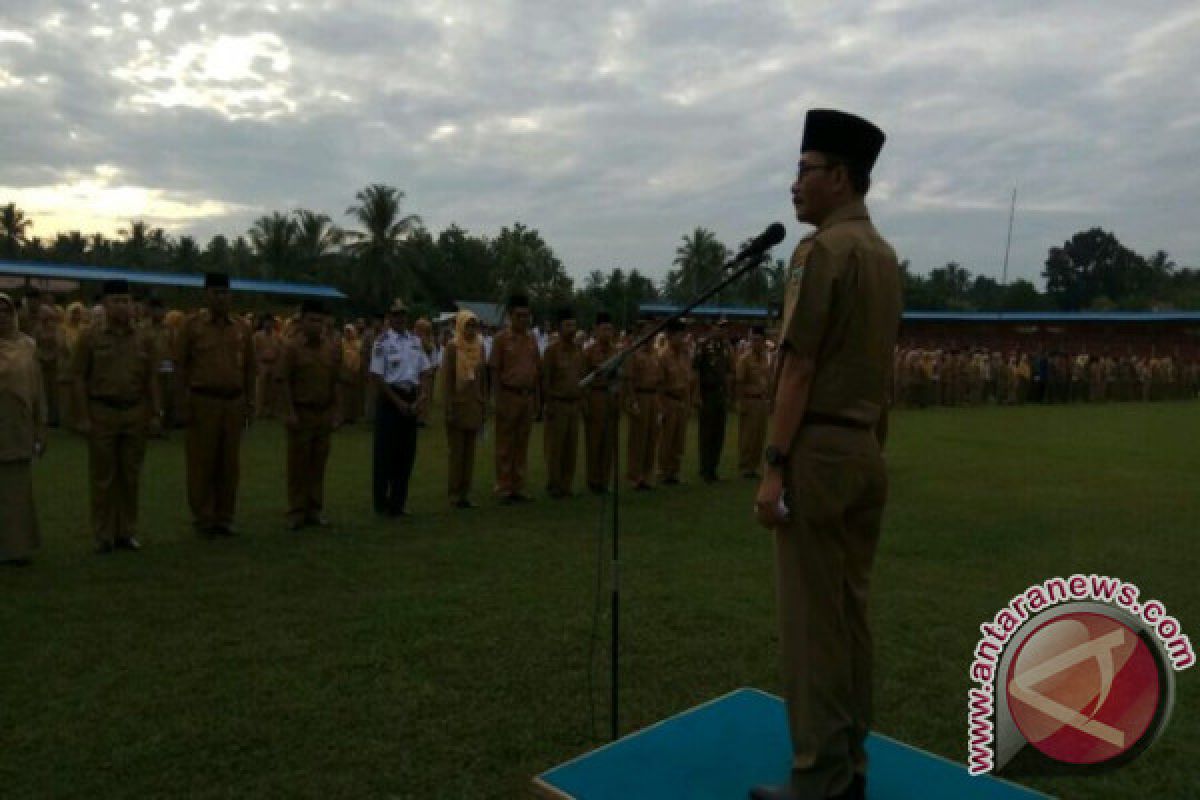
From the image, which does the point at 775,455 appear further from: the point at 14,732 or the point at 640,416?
the point at 640,416

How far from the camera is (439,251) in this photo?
202ft

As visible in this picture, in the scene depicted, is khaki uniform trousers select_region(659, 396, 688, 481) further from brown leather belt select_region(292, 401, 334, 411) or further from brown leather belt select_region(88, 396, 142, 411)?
brown leather belt select_region(88, 396, 142, 411)

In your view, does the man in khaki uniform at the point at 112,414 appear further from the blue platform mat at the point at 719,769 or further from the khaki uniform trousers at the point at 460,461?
the blue platform mat at the point at 719,769

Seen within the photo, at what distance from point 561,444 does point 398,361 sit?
2143mm

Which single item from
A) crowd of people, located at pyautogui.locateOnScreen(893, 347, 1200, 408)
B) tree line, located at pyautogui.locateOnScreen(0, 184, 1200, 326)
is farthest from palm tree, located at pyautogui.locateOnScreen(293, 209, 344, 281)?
crowd of people, located at pyautogui.locateOnScreen(893, 347, 1200, 408)

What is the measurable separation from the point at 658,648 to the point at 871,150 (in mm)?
3057

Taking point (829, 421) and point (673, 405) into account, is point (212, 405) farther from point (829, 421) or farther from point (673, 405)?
point (829, 421)

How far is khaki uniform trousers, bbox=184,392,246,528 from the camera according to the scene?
715 centimetres

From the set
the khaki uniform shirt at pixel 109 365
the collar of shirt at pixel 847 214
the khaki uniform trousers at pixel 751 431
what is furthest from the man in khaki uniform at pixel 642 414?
the collar of shirt at pixel 847 214

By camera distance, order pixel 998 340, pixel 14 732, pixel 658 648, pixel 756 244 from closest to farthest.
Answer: pixel 756 244
pixel 14 732
pixel 658 648
pixel 998 340

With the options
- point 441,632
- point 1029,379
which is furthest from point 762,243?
point 1029,379

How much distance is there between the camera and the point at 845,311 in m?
2.56

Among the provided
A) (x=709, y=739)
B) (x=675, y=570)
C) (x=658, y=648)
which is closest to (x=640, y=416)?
(x=675, y=570)

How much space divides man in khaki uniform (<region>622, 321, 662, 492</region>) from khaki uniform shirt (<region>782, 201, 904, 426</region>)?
768 centimetres
